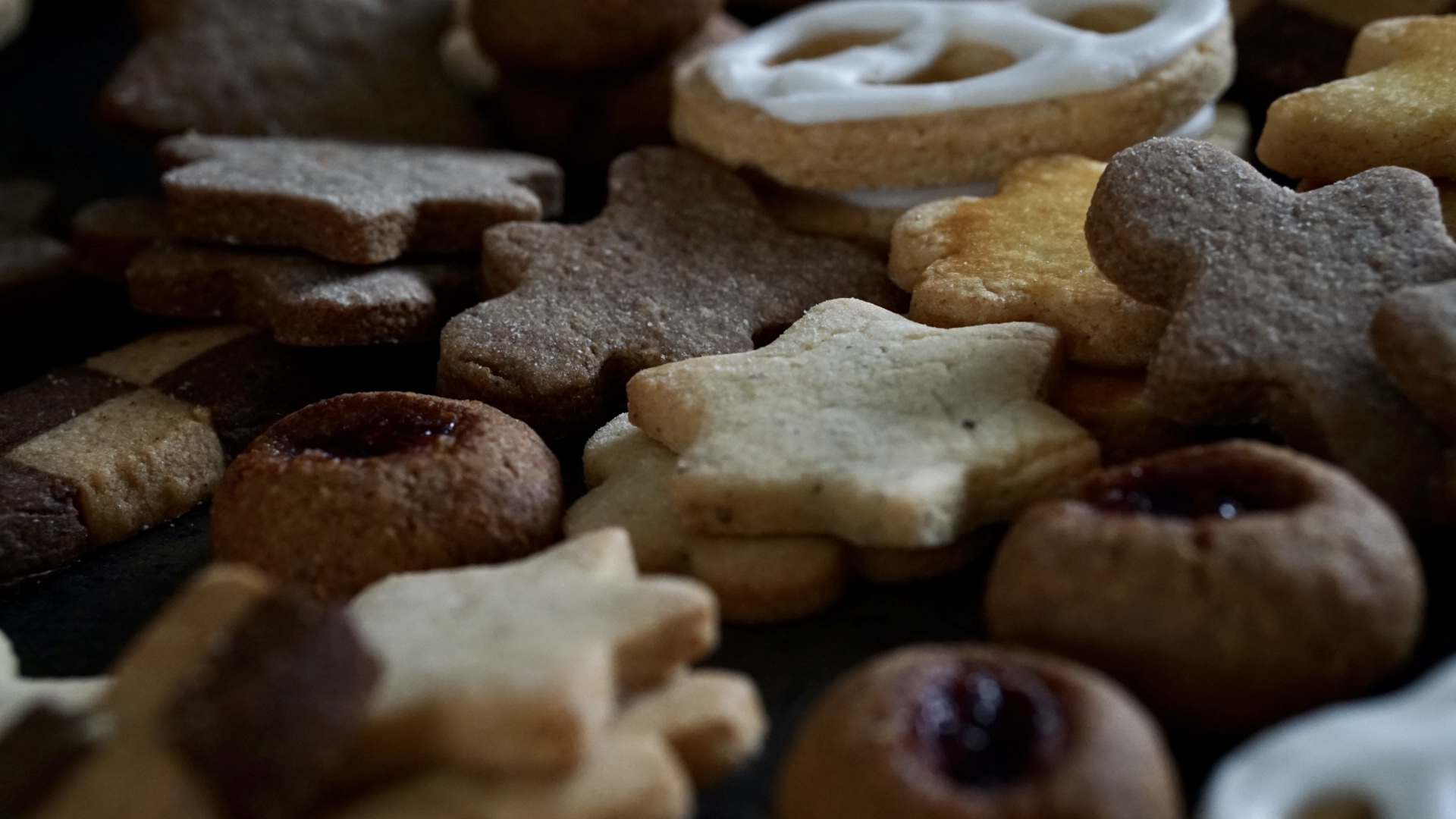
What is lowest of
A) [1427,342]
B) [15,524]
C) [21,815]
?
[15,524]

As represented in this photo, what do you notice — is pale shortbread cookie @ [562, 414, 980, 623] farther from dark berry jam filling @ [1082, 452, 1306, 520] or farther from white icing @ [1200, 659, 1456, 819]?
white icing @ [1200, 659, 1456, 819]

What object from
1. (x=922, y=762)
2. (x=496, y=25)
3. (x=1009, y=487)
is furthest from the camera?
(x=496, y=25)

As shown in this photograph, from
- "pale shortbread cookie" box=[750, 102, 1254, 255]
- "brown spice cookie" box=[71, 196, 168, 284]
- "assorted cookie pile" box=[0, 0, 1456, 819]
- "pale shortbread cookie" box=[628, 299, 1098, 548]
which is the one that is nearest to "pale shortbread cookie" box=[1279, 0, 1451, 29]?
"assorted cookie pile" box=[0, 0, 1456, 819]

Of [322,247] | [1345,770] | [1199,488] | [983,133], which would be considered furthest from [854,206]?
[1345,770]

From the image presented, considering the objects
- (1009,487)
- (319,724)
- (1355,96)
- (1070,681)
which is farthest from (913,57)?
(319,724)

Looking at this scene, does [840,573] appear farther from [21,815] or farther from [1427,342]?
[21,815]

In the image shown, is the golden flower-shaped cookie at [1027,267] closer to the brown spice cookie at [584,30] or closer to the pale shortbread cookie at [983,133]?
the pale shortbread cookie at [983,133]
